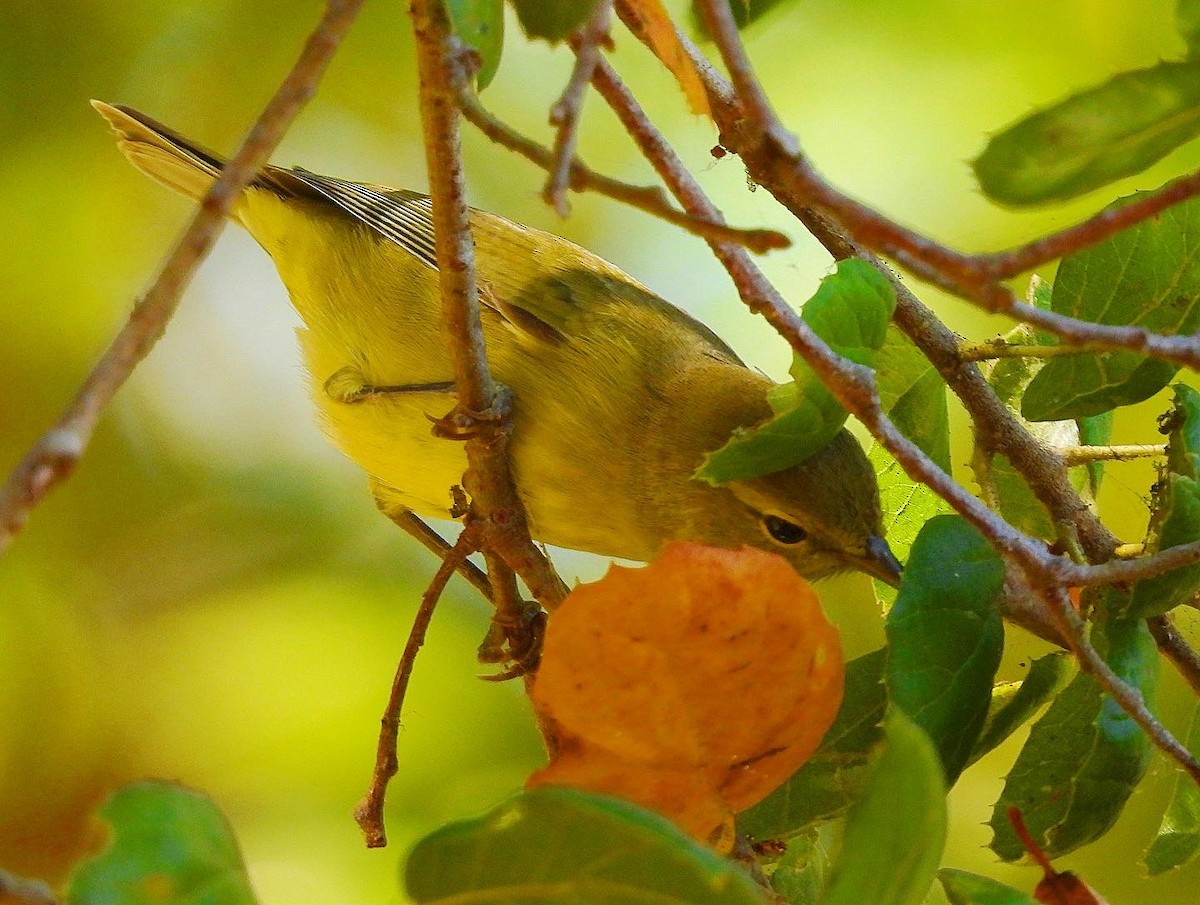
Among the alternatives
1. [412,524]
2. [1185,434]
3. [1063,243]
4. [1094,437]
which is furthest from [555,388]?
[1063,243]

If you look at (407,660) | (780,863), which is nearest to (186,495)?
(407,660)

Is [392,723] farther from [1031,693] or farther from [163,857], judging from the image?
[163,857]

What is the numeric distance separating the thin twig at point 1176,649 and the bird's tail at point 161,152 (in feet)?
9.37

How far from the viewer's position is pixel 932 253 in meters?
1.20

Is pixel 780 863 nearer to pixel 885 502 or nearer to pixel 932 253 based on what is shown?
pixel 885 502

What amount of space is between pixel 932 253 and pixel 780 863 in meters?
1.31

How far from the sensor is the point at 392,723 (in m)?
2.25

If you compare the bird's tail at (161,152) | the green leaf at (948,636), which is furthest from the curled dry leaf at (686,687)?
the bird's tail at (161,152)

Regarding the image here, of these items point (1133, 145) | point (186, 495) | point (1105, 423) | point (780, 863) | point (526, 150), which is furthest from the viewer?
point (186, 495)

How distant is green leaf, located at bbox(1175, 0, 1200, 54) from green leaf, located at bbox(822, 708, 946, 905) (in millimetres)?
886

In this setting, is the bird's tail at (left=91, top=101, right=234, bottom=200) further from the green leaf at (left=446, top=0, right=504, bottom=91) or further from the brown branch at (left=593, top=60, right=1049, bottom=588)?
the brown branch at (left=593, top=60, right=1049, bottom=588)

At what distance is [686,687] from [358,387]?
2185 millimetres

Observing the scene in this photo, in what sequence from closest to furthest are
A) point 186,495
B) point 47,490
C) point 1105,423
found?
point 47,490 → point 1105,423 → point 186,495

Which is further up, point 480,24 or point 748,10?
point 748,10
